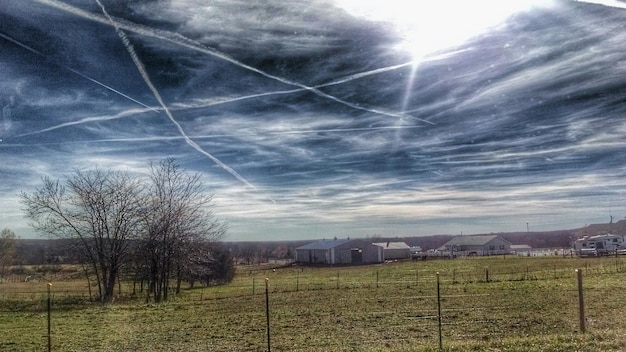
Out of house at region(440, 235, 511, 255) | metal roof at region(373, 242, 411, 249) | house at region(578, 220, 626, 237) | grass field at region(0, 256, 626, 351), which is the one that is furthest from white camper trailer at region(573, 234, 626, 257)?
grass field at region(0, 256, 626, 351)

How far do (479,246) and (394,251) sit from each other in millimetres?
13633

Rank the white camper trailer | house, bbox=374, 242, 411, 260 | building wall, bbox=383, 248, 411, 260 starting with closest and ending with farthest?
the white camper trailer → house, bbox=374, 242, 411, 260 → building wall, bbox=383, 248, 411, 260

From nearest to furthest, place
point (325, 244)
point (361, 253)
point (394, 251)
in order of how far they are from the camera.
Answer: point (361, 253) → point (325, 244) → point (394, 251)

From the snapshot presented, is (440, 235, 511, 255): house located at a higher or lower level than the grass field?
lower

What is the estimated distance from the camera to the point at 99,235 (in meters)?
28.0

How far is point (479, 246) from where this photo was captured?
3130 inches

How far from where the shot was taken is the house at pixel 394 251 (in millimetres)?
77750

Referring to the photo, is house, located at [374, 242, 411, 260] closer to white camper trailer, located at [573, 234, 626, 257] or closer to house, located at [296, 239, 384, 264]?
house, located at [296, 239, 384, 264]

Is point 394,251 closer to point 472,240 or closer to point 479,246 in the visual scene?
point 479,246

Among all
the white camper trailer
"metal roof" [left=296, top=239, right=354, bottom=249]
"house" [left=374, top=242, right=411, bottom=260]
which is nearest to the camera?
the white camper trailer

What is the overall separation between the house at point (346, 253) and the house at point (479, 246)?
13.6 meters

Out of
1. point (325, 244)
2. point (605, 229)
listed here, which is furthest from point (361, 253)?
point (605, 229)

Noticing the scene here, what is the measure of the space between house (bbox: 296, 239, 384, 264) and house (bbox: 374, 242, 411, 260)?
2789 mm

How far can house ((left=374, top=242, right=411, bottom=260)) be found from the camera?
77.8 meters
